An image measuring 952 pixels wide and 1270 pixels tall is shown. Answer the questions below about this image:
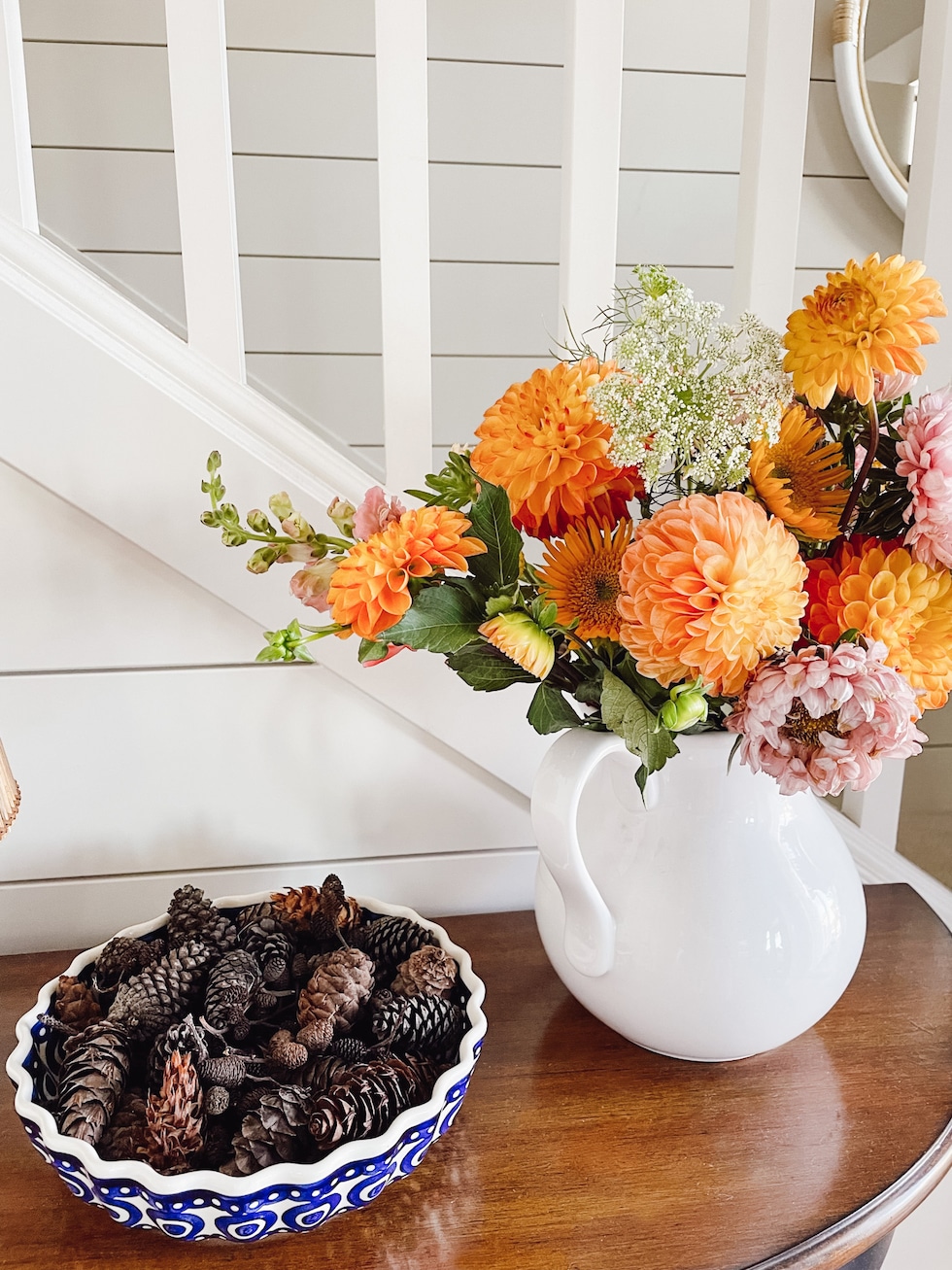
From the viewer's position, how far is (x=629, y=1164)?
56cm

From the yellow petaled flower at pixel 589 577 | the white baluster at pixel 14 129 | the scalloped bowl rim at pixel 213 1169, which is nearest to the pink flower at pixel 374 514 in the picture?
the yellow petaled flower at pixel 589 577

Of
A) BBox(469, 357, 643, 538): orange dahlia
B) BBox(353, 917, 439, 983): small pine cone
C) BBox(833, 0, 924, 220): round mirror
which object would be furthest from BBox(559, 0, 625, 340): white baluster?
BBox(833, 0, 924, 220): round mirror

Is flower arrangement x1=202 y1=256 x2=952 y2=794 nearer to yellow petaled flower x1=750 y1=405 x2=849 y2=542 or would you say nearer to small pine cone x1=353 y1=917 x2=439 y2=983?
yellow petaled flower x1=750 y1=405 x2=849 y2=542

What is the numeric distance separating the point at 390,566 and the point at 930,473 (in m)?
0.30

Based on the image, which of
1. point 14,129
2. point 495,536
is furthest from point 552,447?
point 14,129

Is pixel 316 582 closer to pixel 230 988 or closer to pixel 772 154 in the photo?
pixel 230 988

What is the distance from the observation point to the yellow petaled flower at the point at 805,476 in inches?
20.6

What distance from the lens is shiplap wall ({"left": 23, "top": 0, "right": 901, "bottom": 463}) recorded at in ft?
4.11

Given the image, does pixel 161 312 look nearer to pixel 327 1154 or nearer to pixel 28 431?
pixel 28 431

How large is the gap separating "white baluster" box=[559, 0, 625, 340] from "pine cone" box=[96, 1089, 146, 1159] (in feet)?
2.07

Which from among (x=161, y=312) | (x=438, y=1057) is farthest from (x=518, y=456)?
(x=161, y=312)

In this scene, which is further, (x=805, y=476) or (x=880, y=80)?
(x=880, y=80)

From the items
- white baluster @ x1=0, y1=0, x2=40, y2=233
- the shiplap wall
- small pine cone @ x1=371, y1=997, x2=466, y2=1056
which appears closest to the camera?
small pine cone @ x1=371, y1=997, x2=466, y2=1056

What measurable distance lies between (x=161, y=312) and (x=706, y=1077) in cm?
121
